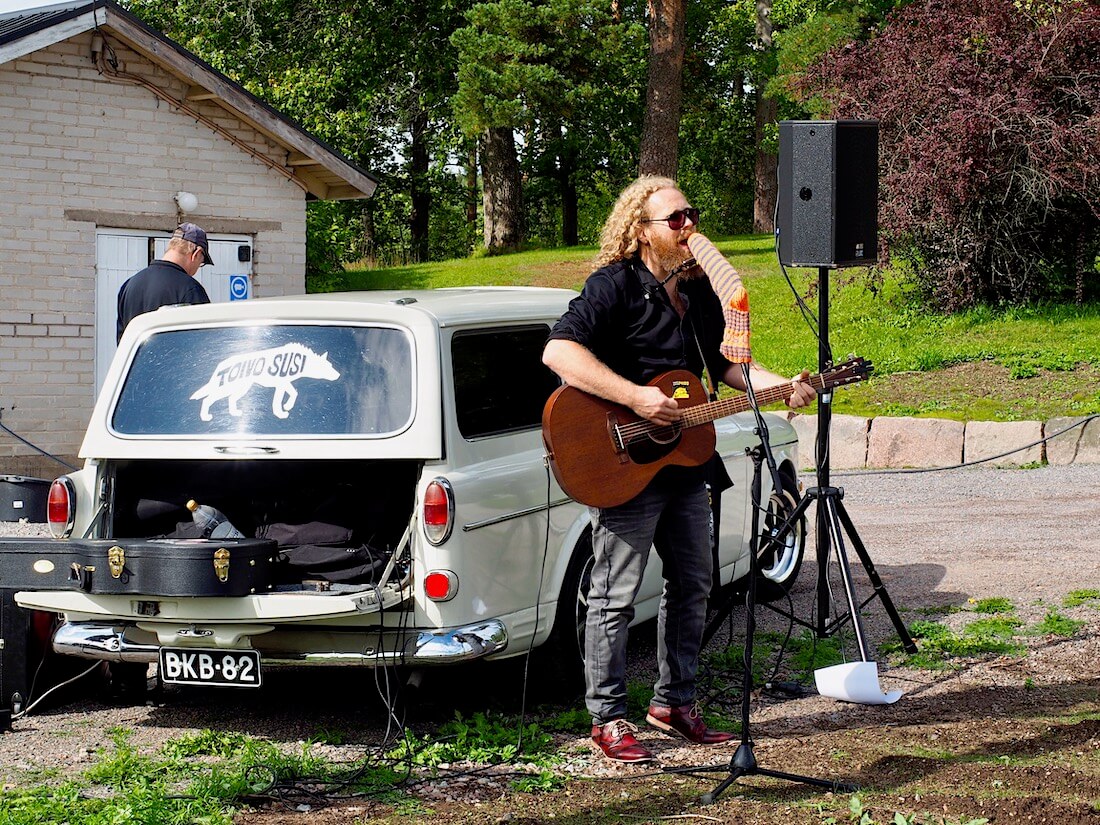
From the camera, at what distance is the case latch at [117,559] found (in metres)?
5.18

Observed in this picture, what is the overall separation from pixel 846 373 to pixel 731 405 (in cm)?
58

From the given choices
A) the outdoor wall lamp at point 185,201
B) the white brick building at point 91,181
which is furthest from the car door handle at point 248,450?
the outdoor wall lamp at point 185,201

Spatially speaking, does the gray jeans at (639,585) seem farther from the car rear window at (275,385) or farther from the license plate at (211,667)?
the license plate at (211,667)

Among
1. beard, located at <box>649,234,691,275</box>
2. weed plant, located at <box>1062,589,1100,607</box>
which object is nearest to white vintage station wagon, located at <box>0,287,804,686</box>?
beard, located at <box>649,234,691,275</box>

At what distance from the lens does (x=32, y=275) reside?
13.2m

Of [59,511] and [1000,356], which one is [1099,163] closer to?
[1000,356]

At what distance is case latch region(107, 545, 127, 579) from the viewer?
5176mm

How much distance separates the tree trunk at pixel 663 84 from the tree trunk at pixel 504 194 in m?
6.37

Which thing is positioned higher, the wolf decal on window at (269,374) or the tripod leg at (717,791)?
the wolf decal on window at (269,374)

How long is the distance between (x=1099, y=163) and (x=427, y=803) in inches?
556

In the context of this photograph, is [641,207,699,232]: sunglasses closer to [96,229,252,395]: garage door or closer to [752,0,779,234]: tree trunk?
[96,229,252,395]: garage door

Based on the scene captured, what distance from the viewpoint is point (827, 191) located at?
724 cm

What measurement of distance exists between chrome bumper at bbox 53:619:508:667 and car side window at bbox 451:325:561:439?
783 mm

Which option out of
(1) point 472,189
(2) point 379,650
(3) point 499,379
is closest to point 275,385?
(3) point 499,379
